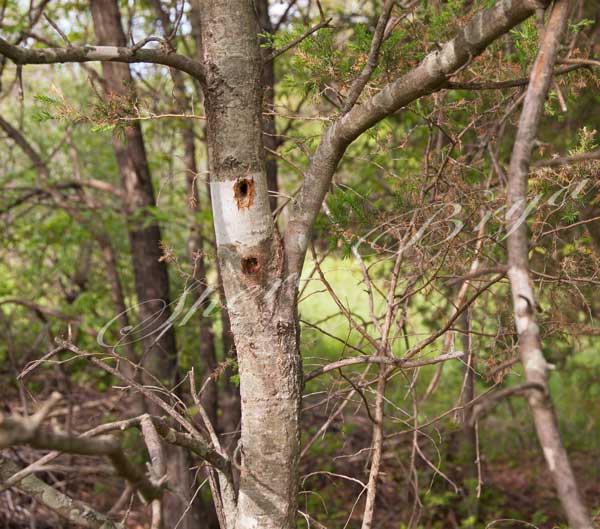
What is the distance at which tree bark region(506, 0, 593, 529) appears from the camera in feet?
3.67

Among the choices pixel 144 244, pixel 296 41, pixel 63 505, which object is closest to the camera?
pixel 63 505

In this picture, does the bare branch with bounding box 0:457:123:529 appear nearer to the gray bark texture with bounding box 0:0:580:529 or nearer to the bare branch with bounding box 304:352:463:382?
the gray bark texture with bounding box 0:0:580:529

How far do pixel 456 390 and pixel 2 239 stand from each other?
5661 millimetres

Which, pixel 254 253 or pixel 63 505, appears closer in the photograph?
pixel 63 505

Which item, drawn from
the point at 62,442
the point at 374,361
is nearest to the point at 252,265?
the point at 374,361

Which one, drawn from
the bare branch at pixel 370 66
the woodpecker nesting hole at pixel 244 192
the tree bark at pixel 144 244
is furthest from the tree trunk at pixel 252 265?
the tree bark at pixel 144 244

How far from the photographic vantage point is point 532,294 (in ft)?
3.98

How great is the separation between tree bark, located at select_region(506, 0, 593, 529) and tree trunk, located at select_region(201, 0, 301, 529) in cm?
83

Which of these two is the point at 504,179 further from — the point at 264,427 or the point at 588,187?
the point at 264,427

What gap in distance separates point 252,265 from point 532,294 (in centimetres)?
97

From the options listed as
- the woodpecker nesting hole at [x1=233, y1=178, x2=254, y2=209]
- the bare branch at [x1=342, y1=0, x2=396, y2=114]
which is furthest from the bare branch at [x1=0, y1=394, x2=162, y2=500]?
the bare branch at [x1=342, y1=0, x2=396, y2=114]

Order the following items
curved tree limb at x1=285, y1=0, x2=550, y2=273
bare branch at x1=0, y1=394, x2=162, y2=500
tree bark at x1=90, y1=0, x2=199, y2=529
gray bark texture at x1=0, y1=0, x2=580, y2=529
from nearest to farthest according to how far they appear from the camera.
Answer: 1. bare branch at x1=0, y1=394, x2=162, y2=500
2. curved tree limb at x1=285, y1=0, x2=550, y2=273
3. gray bark texture at x1=0, y1=0, x2=580, y2=529
4. tree bark at x1=90, y1=0, x2=199, y2=529

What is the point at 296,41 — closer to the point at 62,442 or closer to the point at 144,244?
→ the point at 62,442

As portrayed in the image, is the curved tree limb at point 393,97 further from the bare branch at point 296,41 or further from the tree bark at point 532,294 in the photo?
the bare branch at point 296,41
